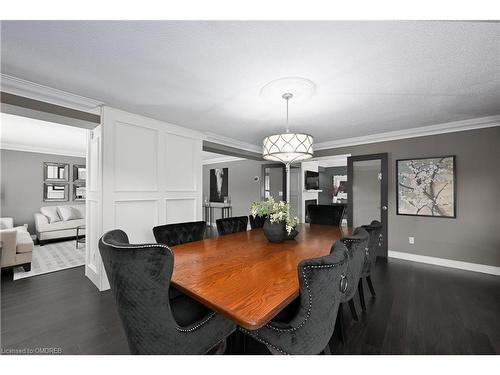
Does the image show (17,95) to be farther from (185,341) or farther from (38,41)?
(185,341)

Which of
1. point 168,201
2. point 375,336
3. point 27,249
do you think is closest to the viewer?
point 375,336

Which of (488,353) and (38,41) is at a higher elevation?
(38,41)

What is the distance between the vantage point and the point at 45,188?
5.39 m

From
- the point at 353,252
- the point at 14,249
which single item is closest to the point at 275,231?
the point at 353,252

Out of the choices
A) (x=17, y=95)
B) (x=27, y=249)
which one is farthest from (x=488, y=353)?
(x=27, y=249)

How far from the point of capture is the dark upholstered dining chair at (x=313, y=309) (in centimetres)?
95

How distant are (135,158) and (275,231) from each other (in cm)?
214

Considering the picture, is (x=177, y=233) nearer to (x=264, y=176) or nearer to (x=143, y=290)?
(x=143, y=290)

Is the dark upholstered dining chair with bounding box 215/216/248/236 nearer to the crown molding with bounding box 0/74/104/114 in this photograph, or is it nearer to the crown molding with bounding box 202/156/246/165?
the crown molding with bounding box 0/74/104/114

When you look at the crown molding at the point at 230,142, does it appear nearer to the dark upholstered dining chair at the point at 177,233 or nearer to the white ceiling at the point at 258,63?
the white ceiling at the point at 258,63

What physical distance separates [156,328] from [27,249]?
3.48m

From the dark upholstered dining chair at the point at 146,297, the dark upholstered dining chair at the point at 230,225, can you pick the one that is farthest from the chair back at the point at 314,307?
the dark upholstered dining chair at the point at 230,225

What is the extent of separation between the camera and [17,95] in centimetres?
207
